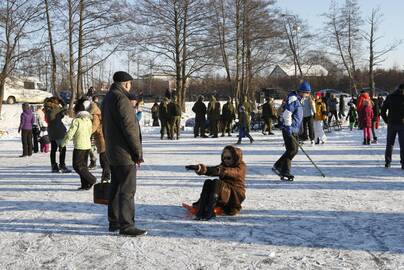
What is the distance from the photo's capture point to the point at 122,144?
508cm

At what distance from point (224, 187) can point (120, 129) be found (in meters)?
1.57

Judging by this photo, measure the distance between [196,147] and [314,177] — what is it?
7059 mm

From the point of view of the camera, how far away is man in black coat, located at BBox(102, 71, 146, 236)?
16.4 ft

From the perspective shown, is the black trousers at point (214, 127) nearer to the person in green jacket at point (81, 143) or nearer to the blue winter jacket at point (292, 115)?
the blue winter jacket at point (292, 115)

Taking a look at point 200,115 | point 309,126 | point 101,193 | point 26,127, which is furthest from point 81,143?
point 200,115

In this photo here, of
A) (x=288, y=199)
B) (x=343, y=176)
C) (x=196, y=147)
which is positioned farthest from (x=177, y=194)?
(x=196, y=147)

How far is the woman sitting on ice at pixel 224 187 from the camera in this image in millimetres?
5812

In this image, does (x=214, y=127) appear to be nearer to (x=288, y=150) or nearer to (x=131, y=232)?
(x=288, y=150)

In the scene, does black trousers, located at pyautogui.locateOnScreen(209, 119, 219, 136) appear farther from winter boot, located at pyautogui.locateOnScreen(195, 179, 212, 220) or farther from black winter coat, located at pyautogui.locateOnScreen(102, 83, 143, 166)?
black winter coat, located at pyautogui.locateOnScreen(102, 83, 143, 166)

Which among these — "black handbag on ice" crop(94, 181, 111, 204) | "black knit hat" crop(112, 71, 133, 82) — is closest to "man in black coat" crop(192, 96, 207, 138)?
"black handbag on ice" crop(94, 181, 111, 204)

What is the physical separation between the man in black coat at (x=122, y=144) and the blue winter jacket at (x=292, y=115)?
13.0ft

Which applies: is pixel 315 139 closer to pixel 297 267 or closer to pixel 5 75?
pixel 297 267

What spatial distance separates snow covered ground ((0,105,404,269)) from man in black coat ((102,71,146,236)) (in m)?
0.30

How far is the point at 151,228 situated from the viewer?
559cm
